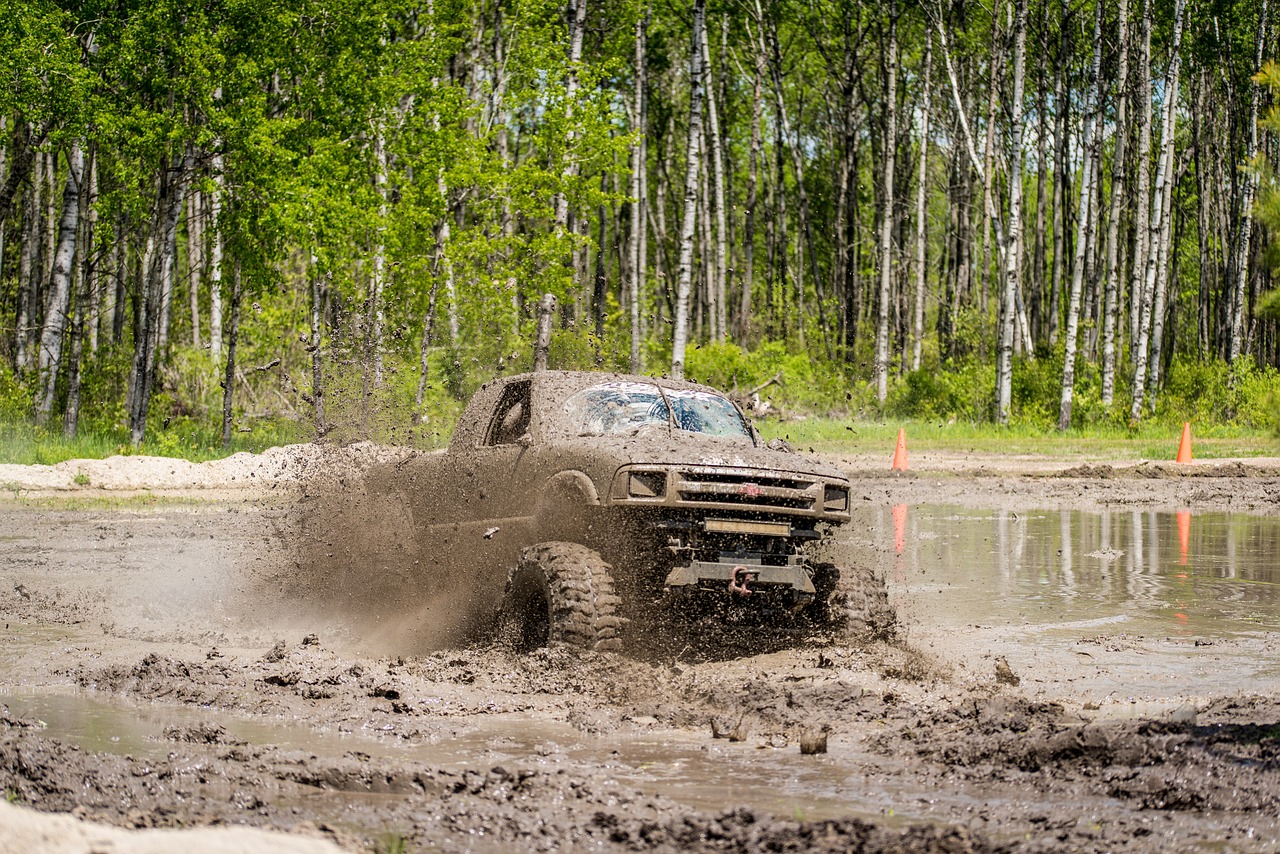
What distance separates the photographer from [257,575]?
1310 cm

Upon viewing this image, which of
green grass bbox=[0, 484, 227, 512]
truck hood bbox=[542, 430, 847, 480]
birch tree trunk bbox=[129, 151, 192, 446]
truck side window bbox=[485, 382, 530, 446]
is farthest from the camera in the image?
birch tree trunk bbox=[129, 151, 192, 446]

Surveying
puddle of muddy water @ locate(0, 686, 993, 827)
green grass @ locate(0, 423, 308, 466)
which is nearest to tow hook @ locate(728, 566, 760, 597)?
puddle of muddy water @ locate(0, 686, 993, 827)

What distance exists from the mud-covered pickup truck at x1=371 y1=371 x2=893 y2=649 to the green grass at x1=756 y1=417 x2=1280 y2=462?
2012 cm

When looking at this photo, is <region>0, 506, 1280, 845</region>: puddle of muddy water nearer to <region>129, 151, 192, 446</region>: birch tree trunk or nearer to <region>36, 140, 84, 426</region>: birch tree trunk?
<region>129, 151, 192, 446</region>: birch tree trunk

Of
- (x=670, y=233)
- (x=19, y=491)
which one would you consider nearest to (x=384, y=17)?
(x=19, y=491)

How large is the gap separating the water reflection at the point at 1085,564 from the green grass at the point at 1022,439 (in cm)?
989

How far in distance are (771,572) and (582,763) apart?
8.36 feet

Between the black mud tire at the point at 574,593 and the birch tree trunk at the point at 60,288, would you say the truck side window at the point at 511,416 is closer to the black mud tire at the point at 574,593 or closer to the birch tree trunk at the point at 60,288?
the black mud tire at the point at 574,593

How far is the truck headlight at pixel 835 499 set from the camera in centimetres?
905

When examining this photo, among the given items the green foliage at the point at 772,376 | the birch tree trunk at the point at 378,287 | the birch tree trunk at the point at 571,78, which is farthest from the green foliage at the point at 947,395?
the birch tree trunk at the point at 378,287

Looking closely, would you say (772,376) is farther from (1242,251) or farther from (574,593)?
(574,593)

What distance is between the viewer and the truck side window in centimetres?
1005

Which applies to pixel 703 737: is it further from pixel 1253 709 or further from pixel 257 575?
pixel 257 575

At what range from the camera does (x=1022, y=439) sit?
3297cm
